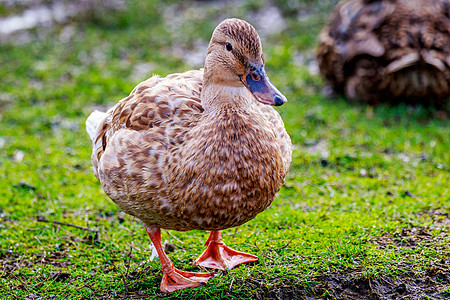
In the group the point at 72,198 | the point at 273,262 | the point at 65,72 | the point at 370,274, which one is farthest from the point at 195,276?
the point at 65,72

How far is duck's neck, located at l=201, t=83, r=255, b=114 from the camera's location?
3.52 metres

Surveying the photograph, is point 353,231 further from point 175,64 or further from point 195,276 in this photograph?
point 175,64

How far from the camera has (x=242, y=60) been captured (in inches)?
132

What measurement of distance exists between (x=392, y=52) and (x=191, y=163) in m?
4.22

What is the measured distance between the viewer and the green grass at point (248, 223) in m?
3.91

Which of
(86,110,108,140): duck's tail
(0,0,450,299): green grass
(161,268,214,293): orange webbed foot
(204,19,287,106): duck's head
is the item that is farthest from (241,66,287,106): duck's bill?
(86,110,108,140): duck's tail

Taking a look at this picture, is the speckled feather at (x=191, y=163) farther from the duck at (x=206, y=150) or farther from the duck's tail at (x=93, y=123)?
the duck's tail at (x=93, y=123)

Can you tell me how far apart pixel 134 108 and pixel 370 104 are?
410 cm

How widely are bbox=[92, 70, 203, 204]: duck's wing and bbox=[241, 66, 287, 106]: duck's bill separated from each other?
456 mm

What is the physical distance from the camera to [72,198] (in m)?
5.27

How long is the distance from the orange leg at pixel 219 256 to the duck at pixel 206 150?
0.79 feet

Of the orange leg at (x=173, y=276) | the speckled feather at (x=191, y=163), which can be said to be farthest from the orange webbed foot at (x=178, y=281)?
the speckled feather at (x=191, y=163)

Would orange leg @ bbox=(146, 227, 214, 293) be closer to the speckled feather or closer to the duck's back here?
the speckled feather

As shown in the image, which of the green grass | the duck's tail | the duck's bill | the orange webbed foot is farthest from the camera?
the duck's tail
